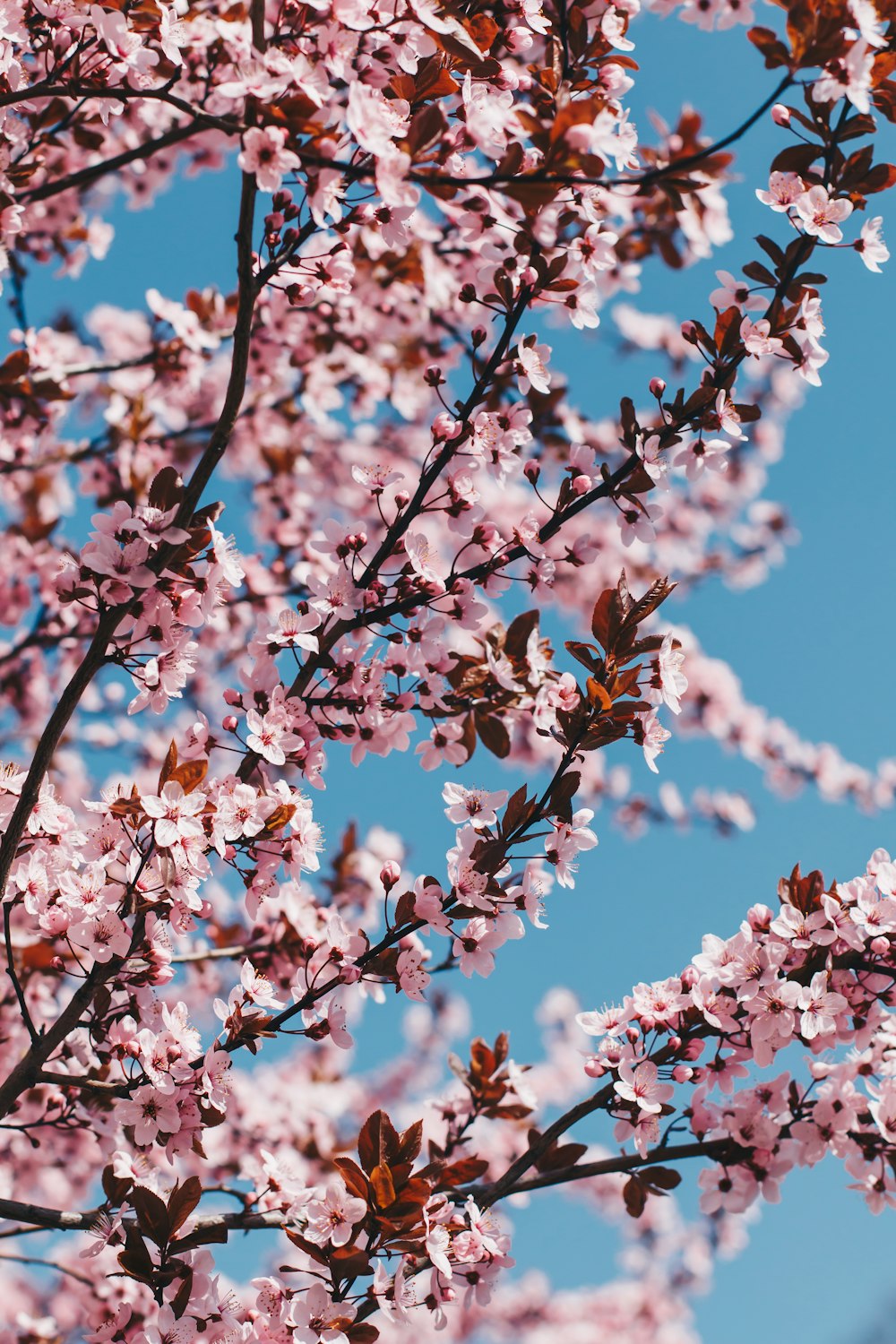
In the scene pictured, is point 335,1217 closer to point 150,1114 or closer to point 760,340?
point 150,1114

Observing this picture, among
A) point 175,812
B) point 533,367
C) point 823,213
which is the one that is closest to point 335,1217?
point 175,812

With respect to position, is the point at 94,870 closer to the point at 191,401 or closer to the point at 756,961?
the point at 756,961

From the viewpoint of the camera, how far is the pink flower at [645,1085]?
2691 mm

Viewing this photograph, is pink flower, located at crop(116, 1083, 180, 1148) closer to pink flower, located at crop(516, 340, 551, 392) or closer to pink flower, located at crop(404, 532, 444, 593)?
pink flower, located at crop(404, 532, 444, 593)

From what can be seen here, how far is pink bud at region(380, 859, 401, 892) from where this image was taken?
2.81 m

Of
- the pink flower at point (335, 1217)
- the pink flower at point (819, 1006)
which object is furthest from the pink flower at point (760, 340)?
the pink flower at point (335, 1217)

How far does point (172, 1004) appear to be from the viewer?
2.78 meters

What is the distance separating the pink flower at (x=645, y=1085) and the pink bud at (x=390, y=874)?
75cm

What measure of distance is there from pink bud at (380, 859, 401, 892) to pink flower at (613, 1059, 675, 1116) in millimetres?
754

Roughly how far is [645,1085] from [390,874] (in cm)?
85

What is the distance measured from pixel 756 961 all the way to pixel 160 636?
5.75 ft

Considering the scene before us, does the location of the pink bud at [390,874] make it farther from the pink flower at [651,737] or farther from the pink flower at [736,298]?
the pink flower at [736,298]

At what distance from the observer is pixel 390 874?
2.82m

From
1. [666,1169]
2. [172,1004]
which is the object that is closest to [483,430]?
[172,1004]
